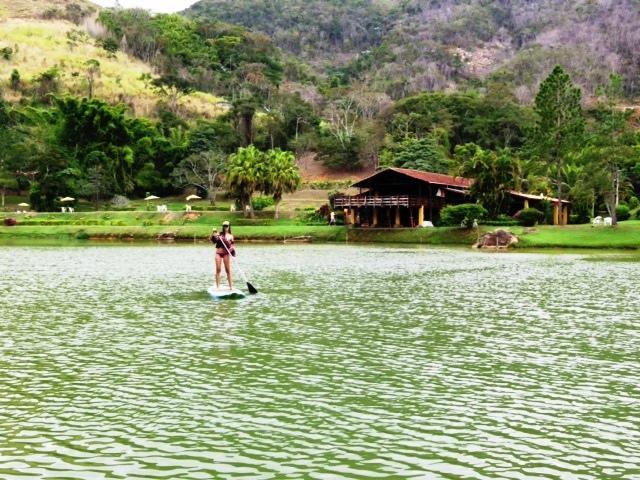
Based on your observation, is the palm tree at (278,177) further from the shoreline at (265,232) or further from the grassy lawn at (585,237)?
the grassy lawn at (585,237)

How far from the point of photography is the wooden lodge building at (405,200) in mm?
71500

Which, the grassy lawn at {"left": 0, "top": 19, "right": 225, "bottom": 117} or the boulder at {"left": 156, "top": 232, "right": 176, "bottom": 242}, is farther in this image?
the grassy lawn at {"left": 0, "top": 19, "right": 225, "bottom": 117}

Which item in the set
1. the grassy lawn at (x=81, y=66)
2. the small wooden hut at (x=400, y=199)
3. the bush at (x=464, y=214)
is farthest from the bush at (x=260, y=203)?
the grassy lawn at (x=81, y=66)

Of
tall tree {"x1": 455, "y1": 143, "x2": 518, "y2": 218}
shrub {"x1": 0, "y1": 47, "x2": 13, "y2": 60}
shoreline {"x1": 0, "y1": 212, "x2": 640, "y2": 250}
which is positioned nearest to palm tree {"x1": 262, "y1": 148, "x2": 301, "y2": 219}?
shoreline {"x1": 0, "y1": 212, "x2": 640, "y2": 250}

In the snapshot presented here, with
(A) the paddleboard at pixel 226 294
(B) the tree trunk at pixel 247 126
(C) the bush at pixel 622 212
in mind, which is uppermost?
(B) the tree trunk at pixel 247 126

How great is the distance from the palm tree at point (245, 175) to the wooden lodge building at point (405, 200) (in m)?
9.40

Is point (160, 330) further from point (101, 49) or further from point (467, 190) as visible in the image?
point (101, 49)

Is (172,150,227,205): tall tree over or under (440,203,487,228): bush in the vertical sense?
over

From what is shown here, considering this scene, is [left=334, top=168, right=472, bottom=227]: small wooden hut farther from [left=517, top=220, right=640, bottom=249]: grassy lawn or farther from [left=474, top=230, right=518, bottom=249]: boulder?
[left=517, top=220, right=640, bottom=249]: grassy lawn

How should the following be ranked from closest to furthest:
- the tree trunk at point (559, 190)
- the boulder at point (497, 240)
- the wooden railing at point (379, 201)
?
the boulder at point (497, 240) → the tree trunk at point (559, 190) → the wooden railing at point (379, 201)

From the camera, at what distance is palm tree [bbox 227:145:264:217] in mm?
77562

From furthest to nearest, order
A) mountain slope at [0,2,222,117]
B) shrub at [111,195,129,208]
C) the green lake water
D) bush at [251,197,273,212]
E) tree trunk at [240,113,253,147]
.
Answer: mountain slope at [0,2,222,117] < tree trunk at [240,113,253,147] < shrub at [111,195,129,208] < bush at [251,197,273,212] < the green lake water

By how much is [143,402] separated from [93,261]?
1279 inches

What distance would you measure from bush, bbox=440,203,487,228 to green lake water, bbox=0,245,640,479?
37582 mm
